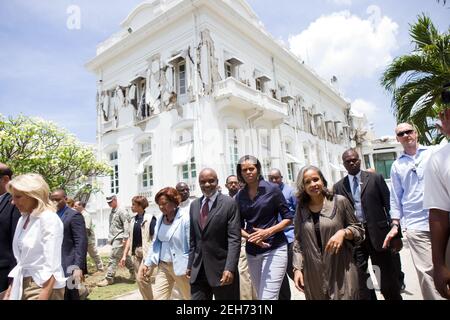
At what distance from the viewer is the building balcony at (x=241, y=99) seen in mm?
14037

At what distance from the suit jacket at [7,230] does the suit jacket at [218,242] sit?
5.69 ft

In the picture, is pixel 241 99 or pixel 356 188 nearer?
pixel 356 188

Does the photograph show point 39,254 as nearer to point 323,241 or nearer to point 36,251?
point 36,251

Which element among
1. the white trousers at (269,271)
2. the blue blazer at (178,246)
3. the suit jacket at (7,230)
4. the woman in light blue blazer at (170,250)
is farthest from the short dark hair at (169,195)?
the suit jacket at (7,230)

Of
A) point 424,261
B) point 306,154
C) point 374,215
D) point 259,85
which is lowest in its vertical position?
point 424,261

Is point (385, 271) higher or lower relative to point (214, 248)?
lower

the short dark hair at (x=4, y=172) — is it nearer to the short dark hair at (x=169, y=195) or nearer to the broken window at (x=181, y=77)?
the short dark hair at (x=169, y=195)

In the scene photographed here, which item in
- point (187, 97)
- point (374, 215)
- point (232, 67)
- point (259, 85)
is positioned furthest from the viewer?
point (259, 85)

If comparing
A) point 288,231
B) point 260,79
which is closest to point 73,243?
point 288,231

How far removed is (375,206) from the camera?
3.64m

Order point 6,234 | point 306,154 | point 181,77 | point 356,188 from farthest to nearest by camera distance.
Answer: point 306,154
point 181,77
point 356,188
point 6,234

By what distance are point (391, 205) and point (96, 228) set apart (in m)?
16.8

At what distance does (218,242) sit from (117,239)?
5.01 meters
